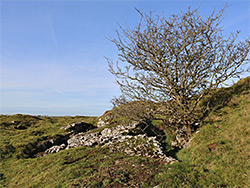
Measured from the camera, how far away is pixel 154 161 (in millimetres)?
15086

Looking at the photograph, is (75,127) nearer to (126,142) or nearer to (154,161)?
(126,142)

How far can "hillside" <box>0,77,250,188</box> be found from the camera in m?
11.4

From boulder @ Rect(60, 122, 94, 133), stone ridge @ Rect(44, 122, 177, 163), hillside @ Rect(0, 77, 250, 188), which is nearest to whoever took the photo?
hillside @ Rect(0, 77, 250, 188)

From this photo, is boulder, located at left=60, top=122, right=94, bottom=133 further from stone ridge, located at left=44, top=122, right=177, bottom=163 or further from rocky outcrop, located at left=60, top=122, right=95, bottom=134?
stone ridge, located at left=44, top=122, right=177, bottom=163

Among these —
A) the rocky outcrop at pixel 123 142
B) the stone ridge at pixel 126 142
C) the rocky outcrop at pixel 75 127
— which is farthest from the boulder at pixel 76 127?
the stone ridge at pixel 126 142

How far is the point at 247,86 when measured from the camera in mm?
21859

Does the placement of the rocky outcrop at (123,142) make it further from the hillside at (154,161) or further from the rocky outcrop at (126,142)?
the hillside at (154,161)

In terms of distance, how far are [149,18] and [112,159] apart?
1629 cm

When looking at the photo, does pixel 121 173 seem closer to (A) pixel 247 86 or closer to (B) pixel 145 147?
(B) pixel 145 147

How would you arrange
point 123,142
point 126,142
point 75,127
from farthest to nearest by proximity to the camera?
point 75,127, point 123,142, point 126,142

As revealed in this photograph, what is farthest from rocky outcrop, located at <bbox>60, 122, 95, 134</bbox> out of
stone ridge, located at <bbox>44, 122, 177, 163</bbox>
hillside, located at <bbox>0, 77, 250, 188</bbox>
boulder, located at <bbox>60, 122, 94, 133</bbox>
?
hillside, located at <bbox>0, 77, 250, 188</bbox>

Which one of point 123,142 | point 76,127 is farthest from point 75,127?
point 123,142

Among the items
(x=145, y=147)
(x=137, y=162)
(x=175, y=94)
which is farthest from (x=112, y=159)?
(x=175, y=94)

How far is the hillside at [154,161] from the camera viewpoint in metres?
11.4
